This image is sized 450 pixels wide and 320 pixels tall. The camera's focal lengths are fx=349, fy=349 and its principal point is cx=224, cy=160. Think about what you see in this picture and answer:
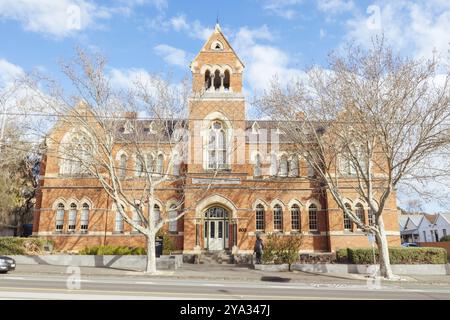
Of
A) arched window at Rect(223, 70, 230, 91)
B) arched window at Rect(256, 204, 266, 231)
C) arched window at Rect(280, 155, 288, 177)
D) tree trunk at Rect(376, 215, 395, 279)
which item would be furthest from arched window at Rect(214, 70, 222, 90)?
tree trunk at Rect(376, 215, 395, 279)

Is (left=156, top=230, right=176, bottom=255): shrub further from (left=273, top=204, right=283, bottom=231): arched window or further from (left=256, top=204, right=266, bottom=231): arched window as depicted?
(left=273, top=204, right=283, bottom=231): arched window

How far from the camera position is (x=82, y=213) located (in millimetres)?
28703

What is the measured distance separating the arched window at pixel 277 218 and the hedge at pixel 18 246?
17.6 m

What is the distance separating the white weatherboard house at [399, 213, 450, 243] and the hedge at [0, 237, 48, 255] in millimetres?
53622

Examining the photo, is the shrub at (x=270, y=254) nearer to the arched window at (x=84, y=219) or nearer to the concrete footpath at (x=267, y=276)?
the concrete footpath at (x=267, y=276)

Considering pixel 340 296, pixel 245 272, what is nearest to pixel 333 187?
pixel 245 272

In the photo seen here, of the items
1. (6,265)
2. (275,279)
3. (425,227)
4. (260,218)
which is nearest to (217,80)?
(260,218)

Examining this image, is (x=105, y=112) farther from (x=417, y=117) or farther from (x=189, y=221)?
(x=417, y=117)

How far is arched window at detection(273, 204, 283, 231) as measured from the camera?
1119 inches

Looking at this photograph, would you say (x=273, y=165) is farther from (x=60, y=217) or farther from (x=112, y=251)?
(x=60, y=217)

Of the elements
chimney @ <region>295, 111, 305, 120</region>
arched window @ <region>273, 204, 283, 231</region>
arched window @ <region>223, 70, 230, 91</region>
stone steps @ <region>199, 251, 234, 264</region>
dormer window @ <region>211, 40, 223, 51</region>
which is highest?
dormer window @ <region>211, 40, 223, 51</region>

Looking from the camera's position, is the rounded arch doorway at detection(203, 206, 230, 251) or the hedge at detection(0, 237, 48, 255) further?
the rounded arch doorway at detection(203, 206, 230, 251)
